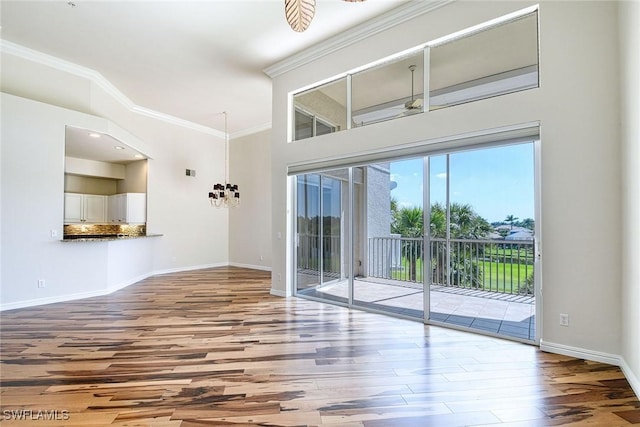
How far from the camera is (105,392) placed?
2307 mm

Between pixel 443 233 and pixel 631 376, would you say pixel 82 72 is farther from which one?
pixel 631 376

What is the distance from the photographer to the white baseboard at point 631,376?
7.51 feet

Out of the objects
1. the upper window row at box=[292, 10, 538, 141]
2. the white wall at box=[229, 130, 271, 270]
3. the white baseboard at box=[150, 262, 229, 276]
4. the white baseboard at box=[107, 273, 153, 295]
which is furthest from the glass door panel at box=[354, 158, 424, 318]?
the white baseboard at box=[150, 262, 229, 276]

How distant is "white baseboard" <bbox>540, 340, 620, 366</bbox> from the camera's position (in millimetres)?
2736

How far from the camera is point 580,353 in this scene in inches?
113

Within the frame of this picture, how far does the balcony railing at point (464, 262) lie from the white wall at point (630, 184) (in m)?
1.63

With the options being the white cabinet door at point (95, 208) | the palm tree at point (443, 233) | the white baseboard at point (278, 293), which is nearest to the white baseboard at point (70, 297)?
the white cabinet door at point (95, 208)

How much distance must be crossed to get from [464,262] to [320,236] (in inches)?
94.7

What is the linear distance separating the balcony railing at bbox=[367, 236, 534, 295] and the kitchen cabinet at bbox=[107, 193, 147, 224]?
556 centimetres

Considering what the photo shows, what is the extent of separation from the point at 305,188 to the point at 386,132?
193 cm

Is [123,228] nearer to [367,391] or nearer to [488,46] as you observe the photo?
[367,391]

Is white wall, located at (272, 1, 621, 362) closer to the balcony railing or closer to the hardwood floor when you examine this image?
the hardwood floor

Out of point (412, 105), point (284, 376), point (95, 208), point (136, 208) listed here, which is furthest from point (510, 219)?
point (95, 208)

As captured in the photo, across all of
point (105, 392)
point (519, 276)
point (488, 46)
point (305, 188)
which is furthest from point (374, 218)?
point (105, 392)
